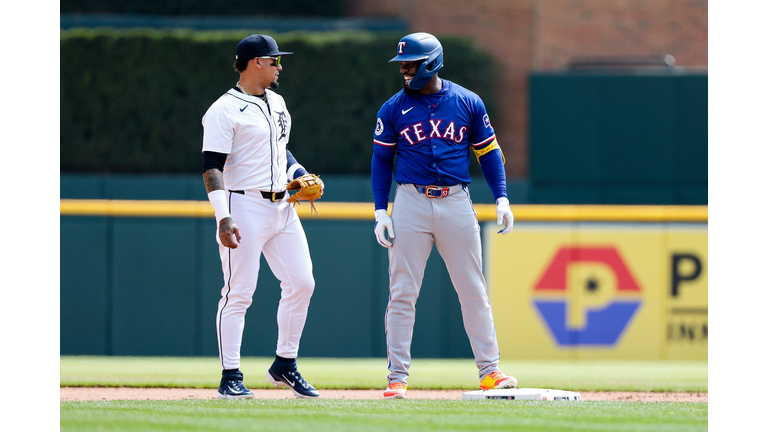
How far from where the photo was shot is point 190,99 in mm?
11562

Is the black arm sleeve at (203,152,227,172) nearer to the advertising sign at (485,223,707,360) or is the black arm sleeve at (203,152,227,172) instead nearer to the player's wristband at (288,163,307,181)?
the player's wristband at (288,163,307,181)

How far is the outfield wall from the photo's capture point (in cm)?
791

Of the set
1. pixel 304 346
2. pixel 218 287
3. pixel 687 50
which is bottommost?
pixel 304 346

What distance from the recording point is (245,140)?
14.9 feet

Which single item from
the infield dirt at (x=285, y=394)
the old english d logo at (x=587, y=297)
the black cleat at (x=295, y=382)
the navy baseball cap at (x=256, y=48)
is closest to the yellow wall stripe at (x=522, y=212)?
the old english d logo at (x=587, y=297)

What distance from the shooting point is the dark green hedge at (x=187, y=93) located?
11.5m

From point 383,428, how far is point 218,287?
15.6 ft

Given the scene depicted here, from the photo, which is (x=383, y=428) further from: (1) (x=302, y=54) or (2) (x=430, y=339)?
(1) (x=302, y=54)

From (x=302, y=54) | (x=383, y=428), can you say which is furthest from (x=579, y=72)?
(x=383, y=428)

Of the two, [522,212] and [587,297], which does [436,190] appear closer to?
[522,212]

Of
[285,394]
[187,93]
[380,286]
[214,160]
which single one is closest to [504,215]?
[214,160]

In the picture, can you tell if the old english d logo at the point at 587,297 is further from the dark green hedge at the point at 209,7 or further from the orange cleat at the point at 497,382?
the dark green hedge at the point at 209,7

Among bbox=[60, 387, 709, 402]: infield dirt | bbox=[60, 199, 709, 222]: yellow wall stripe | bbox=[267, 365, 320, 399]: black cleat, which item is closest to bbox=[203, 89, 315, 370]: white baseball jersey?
bbox=[267, 365, 320, 399]: black cleat

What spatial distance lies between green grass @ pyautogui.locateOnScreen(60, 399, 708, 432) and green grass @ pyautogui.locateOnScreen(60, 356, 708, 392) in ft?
4.33
